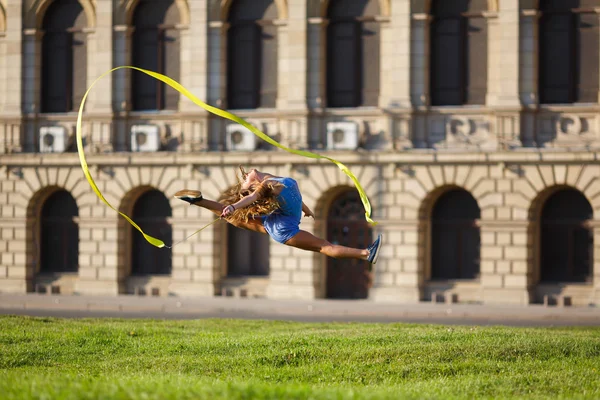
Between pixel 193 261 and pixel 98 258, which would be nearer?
pixel 193 261

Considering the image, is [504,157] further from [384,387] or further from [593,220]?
[384,387]

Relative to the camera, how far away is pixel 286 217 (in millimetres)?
19375

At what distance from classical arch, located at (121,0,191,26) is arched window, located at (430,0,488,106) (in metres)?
8.45

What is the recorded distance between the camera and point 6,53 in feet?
149

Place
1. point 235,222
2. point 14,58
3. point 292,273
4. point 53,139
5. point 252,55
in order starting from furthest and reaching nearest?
point 14,58 < point 53,139 < point 252,55 < point 292,273 < point 235,222

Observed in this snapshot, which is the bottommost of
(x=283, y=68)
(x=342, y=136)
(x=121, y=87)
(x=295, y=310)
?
(x=295, y=310)

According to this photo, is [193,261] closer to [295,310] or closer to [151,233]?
[151,233]

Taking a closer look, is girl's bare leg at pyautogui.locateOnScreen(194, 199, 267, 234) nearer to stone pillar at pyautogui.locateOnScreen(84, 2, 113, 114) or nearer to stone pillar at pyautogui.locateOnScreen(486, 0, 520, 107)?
stone pillar at pyautogui.locateOnScreen(486, 0, 520, 107)

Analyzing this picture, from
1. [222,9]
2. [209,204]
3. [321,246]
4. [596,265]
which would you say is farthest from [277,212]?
[222,9]

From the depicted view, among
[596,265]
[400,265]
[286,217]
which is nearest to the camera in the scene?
[286,217]

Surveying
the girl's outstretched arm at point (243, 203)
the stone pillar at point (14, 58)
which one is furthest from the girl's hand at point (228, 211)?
the stone pillar at point (14, 58)

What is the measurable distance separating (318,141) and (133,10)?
8293 mm

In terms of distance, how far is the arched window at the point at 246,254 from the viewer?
42.9 m

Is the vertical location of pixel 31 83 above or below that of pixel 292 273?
above
